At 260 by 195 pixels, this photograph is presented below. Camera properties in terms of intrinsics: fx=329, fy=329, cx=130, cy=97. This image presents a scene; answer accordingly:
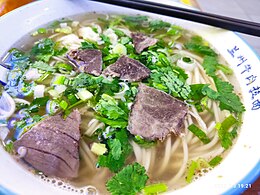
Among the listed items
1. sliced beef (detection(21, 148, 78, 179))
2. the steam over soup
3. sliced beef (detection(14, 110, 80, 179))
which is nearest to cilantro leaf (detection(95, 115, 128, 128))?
the steam over soup

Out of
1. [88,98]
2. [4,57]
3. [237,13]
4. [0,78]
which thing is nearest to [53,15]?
[4,57]

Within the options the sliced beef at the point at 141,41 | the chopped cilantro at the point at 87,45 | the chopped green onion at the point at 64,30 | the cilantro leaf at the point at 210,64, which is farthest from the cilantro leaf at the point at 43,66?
the cilantro leaf at the point at 210,64

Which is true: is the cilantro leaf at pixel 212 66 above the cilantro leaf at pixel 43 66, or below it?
below

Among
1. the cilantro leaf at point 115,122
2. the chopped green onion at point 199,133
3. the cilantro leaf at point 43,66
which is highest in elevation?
the cilantro leaf at point 43,66

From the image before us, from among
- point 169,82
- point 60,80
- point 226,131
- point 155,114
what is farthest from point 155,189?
point 60,80

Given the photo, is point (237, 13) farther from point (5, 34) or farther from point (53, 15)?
point (5, 34)

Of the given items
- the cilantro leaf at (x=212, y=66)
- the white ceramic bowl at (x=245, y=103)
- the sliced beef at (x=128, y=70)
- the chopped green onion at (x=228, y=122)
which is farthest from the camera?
the cilantro leaf at (x=212, y=66)

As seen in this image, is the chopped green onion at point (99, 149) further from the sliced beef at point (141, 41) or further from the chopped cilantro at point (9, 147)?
the sliced beef at point (141, 41)

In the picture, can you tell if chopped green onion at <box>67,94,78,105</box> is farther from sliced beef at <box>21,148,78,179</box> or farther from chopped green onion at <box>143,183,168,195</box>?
chopped green onion at <box>143,183,168,195</box>

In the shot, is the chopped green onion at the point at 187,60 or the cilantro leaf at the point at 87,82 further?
the chopped green onion at the point at 187,60

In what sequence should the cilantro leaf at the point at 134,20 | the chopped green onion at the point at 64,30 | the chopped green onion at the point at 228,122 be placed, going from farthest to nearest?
the cilantro leaf at the point at 134,20
the chopped green onion at the point at 64,30
the chopped green onion at the point at 228,122
